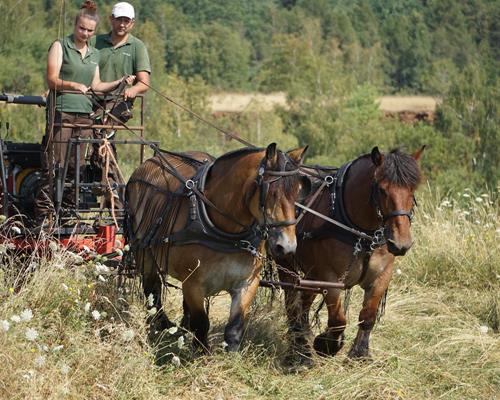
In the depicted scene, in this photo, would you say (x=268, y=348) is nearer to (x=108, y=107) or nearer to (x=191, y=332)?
(x=191, y=332)

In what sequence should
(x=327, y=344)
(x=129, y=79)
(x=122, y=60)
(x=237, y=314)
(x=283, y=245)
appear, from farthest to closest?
1. (x=122, y=60)
2. (x=129, y=79)
3. (x=327, y=344)
4. (x=237, y=314)
5. (x=283, y=245)

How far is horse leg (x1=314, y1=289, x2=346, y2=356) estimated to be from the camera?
272 inches

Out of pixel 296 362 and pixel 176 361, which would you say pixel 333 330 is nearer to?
pixel 296 362

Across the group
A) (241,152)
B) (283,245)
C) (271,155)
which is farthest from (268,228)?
(241,152)

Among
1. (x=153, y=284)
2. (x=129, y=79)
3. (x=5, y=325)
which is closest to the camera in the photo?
(x=5, y=325)

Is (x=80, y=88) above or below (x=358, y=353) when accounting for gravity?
above

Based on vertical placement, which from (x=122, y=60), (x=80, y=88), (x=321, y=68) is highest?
(x=321, y=68)

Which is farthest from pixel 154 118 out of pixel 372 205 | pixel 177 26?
pixel 177 26

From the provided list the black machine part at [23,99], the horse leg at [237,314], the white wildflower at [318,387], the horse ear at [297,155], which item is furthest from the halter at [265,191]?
the black machine part at [23,99]

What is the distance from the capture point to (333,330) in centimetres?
706

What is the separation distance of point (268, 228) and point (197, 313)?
98 cm

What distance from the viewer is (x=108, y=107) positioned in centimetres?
813

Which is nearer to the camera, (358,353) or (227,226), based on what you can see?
(227,226)

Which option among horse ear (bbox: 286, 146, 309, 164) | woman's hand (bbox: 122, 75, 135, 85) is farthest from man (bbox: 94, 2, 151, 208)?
horse ear (bbox: 286, 146, 309, 164)
